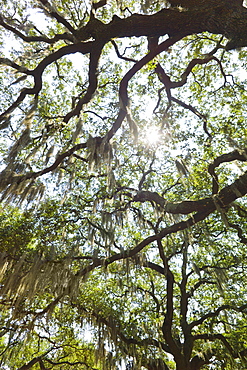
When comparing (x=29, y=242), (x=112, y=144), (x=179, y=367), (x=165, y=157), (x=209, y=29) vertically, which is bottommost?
(x=179, y=367)

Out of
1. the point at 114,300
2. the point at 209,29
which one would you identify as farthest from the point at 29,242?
the point at 209,29

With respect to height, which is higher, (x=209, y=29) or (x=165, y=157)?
(x=165, y=157)

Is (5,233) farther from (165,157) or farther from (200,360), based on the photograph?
(200,360)

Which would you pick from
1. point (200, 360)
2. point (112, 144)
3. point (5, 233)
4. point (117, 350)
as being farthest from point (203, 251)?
point (5, 233)

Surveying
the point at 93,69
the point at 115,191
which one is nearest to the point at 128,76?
the point at 93,69

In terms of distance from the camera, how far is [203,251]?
9.81 meters

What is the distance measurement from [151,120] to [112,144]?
307 centimetres

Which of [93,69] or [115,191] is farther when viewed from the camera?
[115,191]

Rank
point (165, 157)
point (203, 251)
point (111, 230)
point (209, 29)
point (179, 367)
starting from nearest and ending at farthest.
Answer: point (209, 29), point (111, 230), point (179, 367), point (165, 157), point (203, 251)

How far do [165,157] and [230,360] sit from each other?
7513mm

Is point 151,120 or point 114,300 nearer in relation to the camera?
point 151,120

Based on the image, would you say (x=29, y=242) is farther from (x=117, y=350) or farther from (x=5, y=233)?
Result: (x=117, y=350)

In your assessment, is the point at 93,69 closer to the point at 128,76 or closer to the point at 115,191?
the point at 128,76

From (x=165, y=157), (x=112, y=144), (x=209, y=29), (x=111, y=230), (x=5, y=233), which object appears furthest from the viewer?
(x=165, y=157)
